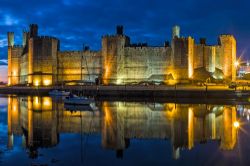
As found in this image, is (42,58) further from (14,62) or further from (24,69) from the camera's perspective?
(14,62)

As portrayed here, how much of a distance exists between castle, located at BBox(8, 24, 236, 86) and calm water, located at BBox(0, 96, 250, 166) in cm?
2089

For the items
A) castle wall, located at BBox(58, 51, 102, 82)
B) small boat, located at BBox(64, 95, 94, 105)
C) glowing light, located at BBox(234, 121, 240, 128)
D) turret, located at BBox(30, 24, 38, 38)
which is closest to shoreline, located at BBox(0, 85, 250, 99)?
castle wall, located at BBox(58, 51, 102, 82)

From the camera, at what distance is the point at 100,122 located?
16.0 metres

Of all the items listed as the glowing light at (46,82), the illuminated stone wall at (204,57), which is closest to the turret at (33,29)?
the glowing light at (46,82)

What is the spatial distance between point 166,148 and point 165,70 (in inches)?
1158

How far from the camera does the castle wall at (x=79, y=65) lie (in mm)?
42656

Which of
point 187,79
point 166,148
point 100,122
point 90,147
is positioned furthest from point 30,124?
point 187,79

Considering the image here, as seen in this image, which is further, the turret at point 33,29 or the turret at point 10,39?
the turret at point 10,39

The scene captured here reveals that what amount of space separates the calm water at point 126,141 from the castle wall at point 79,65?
25.3 m

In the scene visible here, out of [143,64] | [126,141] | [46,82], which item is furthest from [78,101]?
[46,82]

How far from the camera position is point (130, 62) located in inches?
1581

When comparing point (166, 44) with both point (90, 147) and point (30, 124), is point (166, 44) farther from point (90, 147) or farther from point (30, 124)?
point (90, 147)

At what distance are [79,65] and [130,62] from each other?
6.57m

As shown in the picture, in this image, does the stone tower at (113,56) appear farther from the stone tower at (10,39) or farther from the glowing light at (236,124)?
the glowing light at (236,124)
